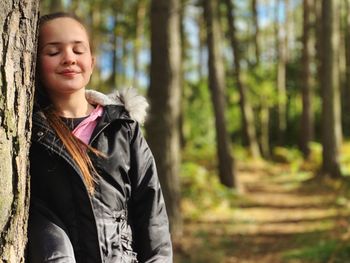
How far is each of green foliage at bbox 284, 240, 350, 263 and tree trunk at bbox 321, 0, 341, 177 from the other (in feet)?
23.9

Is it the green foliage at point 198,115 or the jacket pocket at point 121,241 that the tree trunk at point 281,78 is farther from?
the jacket pocket at point 121,241

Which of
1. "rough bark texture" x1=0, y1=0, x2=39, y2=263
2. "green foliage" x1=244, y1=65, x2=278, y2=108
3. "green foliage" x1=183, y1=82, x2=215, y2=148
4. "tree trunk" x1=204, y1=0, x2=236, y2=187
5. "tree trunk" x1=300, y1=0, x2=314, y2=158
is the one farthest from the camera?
"green foliage" x1=244, y1=65, x2=278, y2=108

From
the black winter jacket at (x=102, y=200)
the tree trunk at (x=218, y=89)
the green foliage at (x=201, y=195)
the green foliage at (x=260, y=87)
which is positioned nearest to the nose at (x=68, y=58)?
the black winter jacket at (x=102, y=200)

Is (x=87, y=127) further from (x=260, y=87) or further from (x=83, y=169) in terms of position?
(x=260, y=87)

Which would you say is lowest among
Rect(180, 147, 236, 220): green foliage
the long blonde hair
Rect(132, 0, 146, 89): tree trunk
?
Rect(180, 147, 236, 220): green foliage

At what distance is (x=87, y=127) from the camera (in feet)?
8.20

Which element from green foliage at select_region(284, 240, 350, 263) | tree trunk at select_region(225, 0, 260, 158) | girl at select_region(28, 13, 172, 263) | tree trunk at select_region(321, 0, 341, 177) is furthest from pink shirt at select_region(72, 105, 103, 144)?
tree trunk at select_region(225, 0, 260, 158)

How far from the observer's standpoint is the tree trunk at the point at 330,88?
47.8ft

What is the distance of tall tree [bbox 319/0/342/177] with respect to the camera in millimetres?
14578

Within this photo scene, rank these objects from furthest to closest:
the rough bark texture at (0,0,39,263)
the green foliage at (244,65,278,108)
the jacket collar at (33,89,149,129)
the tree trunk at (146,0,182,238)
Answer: the green foliage at (244,65,278,108) → the tree trunk at (146,0,182,238) → the jacket collar at (33,89,149,129) → the rough bark texture at (0,0,39,263)

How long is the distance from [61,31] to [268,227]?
28.7 feet

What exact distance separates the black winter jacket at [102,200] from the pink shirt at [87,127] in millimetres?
47

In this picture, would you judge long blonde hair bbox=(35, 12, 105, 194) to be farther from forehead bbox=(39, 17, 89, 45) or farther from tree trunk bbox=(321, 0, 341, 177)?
tree trunk bbox=(321, 0, 341, 177)

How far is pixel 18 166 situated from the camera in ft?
7.16
